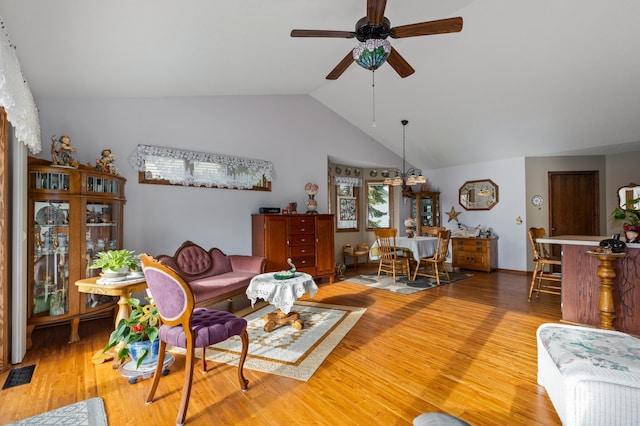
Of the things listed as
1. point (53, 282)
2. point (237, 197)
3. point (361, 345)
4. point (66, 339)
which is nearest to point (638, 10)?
point (361, 345)

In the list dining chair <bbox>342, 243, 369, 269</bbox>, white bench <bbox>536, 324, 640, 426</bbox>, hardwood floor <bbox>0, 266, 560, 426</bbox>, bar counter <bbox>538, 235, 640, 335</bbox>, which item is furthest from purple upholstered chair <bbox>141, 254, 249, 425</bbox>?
dining chair <bbox>342, 243, 369, 269</bbox>

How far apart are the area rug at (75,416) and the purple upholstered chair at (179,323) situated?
0.94 feet

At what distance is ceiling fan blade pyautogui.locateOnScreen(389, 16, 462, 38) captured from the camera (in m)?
2.40

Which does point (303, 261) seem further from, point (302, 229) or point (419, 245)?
point (419, 245)

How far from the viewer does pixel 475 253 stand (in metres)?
6.84

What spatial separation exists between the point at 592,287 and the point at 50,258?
5726mm

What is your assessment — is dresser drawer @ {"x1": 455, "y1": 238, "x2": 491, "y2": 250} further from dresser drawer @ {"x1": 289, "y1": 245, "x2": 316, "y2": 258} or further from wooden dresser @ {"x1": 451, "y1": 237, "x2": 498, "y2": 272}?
dresser drawer @ {"x1": 289, "y1": 245, "x2": 316, "y2": 258}

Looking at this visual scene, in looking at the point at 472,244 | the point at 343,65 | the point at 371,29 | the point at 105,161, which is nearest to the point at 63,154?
the point at 105,161

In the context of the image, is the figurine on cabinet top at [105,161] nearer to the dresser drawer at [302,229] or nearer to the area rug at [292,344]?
the area rug at [292,344]

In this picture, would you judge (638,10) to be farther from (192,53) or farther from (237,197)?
(237,197)

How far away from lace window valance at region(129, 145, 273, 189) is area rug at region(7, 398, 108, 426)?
2923 millimetres

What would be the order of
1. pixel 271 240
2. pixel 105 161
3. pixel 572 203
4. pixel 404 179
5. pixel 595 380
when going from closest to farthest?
pixel 595 380
pixel 105 161
pixel 271 240
pixel 572 203
pixel 404 179

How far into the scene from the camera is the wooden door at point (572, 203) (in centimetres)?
639

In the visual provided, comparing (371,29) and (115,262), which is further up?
(371,29)
